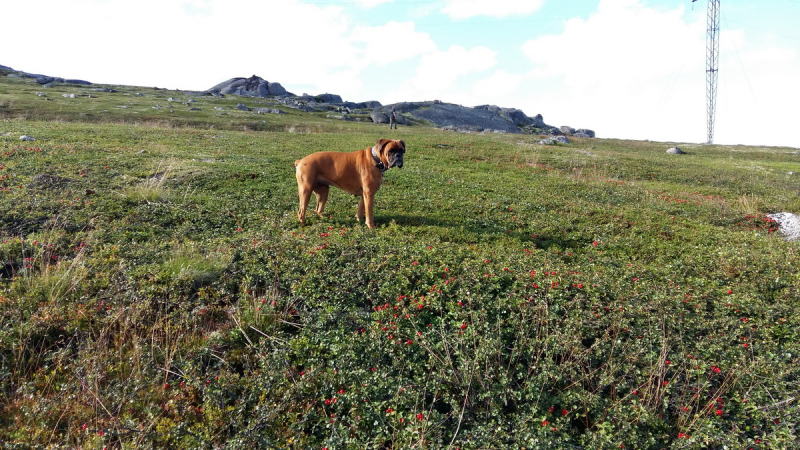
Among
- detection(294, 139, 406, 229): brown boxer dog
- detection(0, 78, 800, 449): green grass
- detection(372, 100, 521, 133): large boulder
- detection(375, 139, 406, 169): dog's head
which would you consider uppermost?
detection(372, 100, 521, 133): large boulder

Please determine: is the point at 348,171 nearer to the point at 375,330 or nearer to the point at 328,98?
the point at 375,330

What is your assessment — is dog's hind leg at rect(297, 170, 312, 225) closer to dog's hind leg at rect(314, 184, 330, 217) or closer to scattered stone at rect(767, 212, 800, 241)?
dog's hind leg at rect(314, 184, 330, 217)

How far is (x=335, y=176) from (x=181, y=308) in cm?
481

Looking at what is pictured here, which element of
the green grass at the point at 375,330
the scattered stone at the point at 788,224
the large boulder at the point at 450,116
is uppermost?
the large boulder at the point at 450,116

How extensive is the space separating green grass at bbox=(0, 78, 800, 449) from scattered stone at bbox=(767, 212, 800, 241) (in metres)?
2.64

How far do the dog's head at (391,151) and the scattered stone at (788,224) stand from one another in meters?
12.4

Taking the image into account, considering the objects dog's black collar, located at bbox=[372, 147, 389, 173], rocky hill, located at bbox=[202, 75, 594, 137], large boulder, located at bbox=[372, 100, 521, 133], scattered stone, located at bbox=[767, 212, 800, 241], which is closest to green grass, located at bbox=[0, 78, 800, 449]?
dog's black collar, located at bbox=[372, 147, 389, 173]

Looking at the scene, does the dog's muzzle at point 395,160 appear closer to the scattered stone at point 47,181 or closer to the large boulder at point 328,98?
the scattered stone at point 47,181

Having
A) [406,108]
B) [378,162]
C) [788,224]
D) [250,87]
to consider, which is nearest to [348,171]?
[378,162]

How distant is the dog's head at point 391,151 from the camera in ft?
29.6

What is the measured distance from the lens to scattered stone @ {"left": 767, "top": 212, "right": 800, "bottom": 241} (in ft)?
39.0

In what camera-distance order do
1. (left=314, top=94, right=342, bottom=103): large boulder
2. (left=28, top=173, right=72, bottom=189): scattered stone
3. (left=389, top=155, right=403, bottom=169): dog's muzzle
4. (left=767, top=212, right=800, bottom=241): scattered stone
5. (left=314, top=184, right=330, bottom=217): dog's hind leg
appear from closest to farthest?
1. (left=389, top=155, right=403, bottom=169): dog's muzzle
2. (left=314, top=184, right=330, bottom=217): dog's hind leg
3. (left=28, top=173, right=72, bottom=189): scattered stone
4. (left=767, top=212, right=800, bottom=241): scattered stone
5. (left=314, top=94, right=342, bottom=103): large boulder

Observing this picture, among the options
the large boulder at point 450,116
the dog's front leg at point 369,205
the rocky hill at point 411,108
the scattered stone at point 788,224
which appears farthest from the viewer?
the large boulder at point 450,116

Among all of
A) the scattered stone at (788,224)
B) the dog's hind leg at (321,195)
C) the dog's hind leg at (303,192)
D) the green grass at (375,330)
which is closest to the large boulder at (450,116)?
the scattered stone at (788,224)
